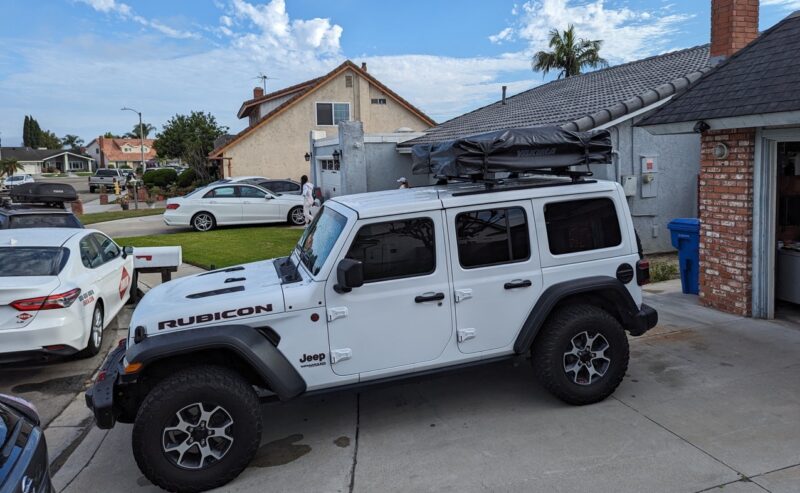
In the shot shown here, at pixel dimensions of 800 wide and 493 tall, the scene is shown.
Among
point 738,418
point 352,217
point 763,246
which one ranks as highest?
point 352,217

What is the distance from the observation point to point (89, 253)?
7.75 meters

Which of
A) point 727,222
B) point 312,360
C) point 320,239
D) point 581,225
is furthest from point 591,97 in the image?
point 312,360

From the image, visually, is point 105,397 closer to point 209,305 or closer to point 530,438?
point 209,305

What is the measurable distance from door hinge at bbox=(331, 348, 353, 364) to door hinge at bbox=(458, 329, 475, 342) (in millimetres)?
867

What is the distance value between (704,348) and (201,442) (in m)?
4.98

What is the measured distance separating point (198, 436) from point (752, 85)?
6763 millimetres

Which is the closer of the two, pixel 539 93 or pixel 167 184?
pixel 539 93

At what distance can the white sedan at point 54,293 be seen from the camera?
609 cm

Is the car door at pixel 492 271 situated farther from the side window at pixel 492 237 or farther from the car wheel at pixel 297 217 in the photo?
the car wheel at pixel 297 217

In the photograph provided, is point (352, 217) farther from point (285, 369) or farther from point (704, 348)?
point (704, 348)

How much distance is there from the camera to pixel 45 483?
3.08m

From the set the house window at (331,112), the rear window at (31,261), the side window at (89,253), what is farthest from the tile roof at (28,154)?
the rear window at (31,261)

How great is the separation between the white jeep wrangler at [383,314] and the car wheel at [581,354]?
0.04ft

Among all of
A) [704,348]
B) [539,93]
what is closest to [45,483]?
[704,348]
